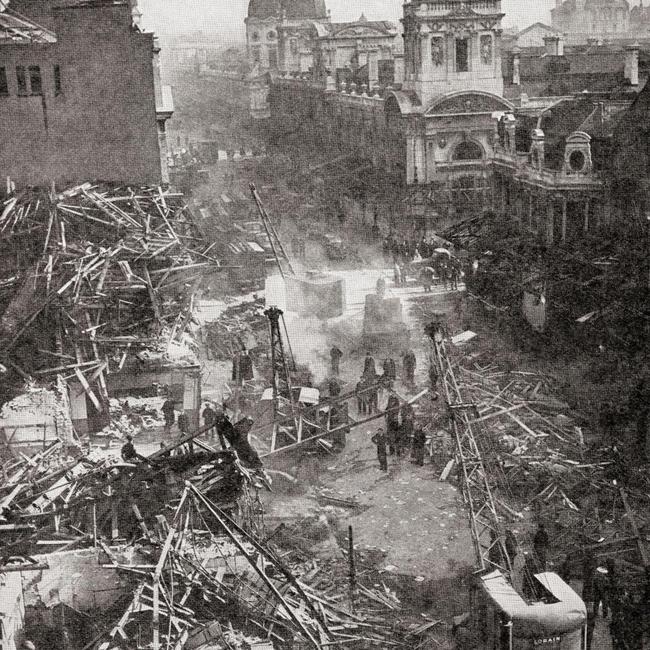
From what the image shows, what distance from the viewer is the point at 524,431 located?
25109 millimetres

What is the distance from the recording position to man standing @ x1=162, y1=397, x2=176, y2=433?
2631 centimetres

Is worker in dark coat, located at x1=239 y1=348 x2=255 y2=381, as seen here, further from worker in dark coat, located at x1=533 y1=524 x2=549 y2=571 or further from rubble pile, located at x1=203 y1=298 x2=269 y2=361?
worker in dark coat, located at x1=533 y1=524 x2=549 y2=571

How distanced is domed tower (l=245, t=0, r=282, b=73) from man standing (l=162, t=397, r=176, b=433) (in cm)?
10382

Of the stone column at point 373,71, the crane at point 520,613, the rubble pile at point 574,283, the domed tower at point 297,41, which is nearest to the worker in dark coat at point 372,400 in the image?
the rubble pile at point 574,283

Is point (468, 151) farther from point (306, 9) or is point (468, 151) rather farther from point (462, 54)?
point (306, 9)

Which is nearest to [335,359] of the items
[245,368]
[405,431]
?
[245,368]

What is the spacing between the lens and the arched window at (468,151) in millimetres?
58156

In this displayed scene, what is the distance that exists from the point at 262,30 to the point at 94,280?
102929 mm

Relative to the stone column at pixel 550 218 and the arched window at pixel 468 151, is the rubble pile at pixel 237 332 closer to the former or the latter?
the stone column at pixel 550 218

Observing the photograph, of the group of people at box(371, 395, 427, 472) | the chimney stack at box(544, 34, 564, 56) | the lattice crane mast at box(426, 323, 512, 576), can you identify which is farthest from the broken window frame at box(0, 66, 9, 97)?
the chimney stack at box(544, 34, 564, 56)

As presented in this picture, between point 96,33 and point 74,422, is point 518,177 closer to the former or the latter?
point 96,33

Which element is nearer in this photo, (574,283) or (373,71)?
(574,283)

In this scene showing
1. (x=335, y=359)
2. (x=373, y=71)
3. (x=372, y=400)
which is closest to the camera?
(x=372, y=400)

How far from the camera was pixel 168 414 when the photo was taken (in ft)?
86.4
